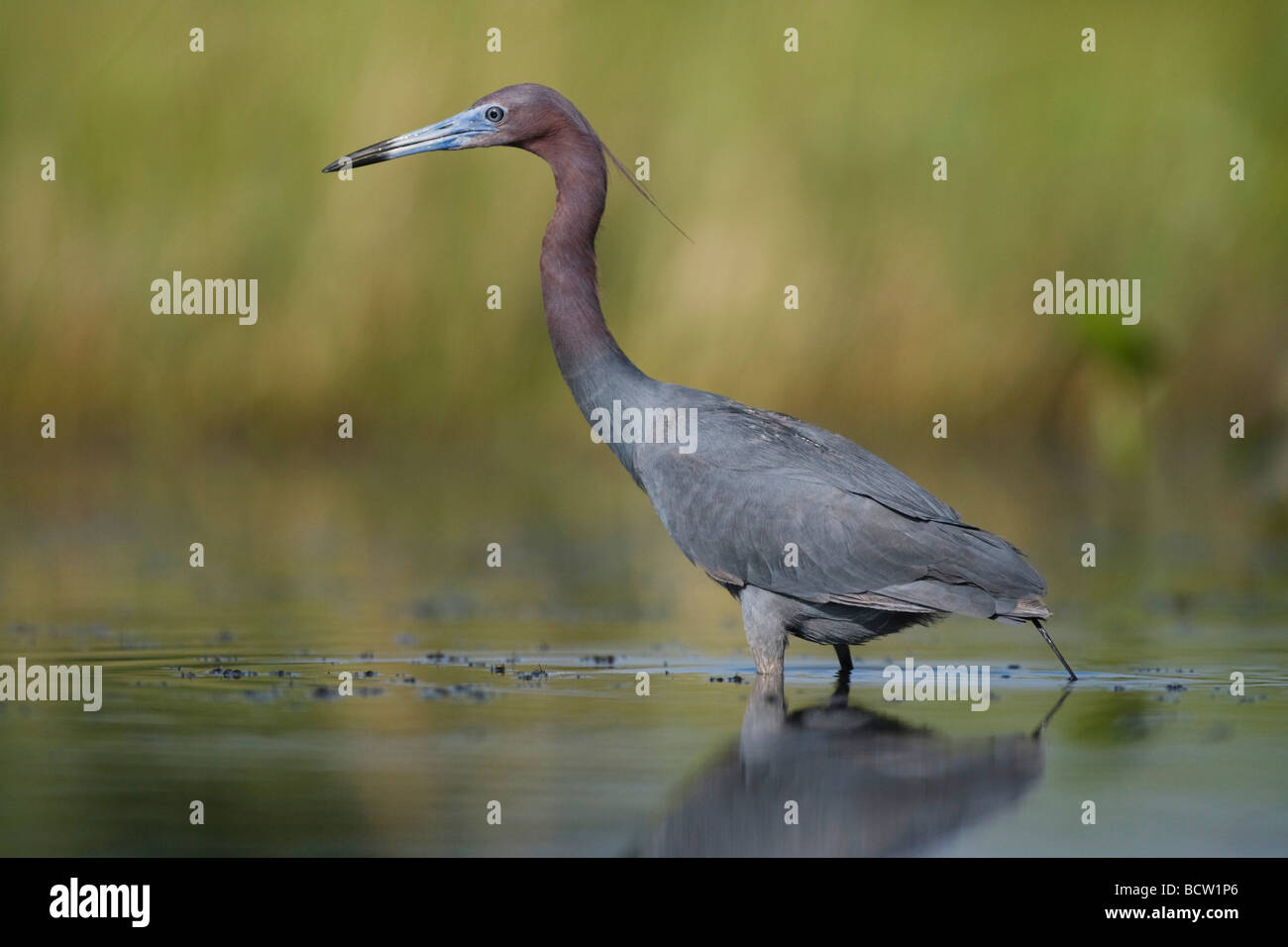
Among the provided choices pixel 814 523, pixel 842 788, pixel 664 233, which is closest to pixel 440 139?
pixel 814 523

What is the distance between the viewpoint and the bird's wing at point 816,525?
848cm

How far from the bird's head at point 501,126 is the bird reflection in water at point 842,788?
11.3ft

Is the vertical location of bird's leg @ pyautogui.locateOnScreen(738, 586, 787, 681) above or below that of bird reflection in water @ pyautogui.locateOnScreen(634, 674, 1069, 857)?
above

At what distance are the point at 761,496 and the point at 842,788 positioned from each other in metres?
2.58

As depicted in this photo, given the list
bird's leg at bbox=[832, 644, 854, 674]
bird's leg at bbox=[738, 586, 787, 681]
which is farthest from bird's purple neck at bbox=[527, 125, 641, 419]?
bird's leg at bbox=[832, 644, 854, 674]

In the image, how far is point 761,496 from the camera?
8.98 m

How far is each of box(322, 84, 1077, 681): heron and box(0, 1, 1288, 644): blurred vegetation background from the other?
7.72m

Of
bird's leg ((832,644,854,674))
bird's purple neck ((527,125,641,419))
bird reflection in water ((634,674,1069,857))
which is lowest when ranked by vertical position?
bird reflection in water ((634,674,1069,857))

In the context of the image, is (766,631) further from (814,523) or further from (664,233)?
(664,233)

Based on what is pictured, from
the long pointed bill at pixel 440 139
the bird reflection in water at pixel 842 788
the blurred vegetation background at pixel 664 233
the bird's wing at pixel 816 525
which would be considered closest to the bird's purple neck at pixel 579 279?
the long pointed bill at pixel 440 139

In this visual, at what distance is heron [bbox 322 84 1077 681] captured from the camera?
8.55m

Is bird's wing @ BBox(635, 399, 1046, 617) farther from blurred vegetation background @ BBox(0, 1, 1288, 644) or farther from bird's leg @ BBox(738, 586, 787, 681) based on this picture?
blurred vegetation background @ BBox(0, 1, 1288, 644)
